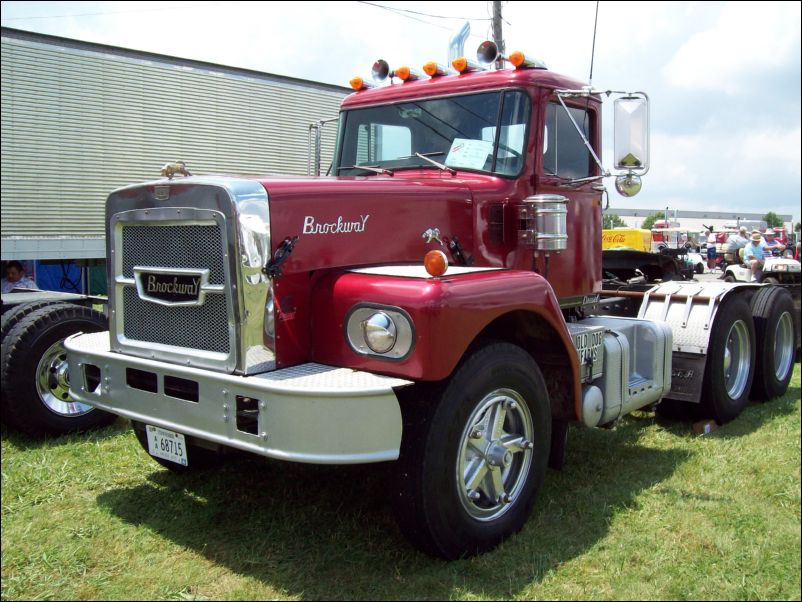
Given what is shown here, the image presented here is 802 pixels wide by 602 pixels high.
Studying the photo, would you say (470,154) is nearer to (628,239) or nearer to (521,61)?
(521,61)

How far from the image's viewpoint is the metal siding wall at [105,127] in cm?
1391

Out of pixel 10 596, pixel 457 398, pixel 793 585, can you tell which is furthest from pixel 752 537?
pixel 10 596

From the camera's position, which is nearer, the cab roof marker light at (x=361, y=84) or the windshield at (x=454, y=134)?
the windshield at (x=454, y=134)

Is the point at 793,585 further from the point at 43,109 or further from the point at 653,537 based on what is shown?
the point at 43,109

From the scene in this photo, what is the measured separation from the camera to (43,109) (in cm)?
1407

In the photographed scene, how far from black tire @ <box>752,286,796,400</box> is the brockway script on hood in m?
4.70

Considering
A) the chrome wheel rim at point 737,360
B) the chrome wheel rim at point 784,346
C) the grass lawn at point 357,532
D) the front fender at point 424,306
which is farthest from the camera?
the chrome wheel rim at point 784,346

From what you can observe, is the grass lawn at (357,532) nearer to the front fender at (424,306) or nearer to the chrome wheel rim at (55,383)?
the chrome wheel rim at (55,383)

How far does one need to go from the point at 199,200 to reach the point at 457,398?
148cm

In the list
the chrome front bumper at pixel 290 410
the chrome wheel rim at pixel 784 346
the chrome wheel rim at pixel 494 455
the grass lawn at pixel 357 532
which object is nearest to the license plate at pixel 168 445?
the chrome front bumper at pixel 290 410

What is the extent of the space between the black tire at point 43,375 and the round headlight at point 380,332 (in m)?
2.95

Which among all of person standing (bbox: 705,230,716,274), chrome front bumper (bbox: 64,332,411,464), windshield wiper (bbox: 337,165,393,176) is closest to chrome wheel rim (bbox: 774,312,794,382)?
windshield wiper (bbox: 337,165,393,176)

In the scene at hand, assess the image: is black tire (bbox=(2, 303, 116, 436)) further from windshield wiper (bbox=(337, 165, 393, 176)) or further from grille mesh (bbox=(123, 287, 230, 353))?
windshield wiper (bbox=(337, 165, 393, 176))

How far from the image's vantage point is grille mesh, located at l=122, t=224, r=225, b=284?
3.33 m
